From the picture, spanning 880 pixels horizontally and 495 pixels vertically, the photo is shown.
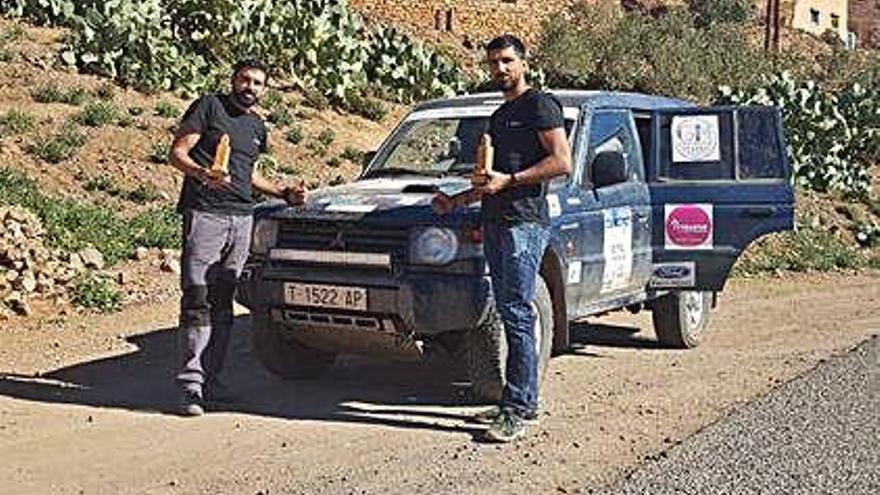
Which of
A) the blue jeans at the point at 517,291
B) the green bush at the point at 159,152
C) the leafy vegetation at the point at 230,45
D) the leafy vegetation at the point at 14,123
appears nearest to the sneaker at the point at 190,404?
the blue jeans at the point at 517,291

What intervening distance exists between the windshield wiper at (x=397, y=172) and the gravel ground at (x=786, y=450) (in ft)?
8.03

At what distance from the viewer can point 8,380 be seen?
26.9ft

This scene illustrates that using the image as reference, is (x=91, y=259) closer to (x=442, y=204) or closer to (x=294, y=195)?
(x=294, y=195)

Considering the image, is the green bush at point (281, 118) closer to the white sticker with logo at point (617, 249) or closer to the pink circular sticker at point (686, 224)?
the pink circular sticker at point (686, 224)

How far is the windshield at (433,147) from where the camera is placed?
8305mm

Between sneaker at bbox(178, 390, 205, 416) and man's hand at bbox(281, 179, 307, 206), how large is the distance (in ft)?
4.14

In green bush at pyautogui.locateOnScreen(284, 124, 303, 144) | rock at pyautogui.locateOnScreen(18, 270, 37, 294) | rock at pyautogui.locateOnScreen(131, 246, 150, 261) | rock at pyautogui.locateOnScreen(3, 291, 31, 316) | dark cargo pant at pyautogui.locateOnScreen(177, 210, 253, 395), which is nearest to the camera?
dark cargo pant at pyautogui.locateOnScreen(177, 210, 253, 395)

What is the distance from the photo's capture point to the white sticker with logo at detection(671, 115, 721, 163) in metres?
9.51

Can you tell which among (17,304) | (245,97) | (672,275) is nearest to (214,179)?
(245,97)

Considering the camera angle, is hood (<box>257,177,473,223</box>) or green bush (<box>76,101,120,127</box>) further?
green bush (<box>76,101,120,127</box>)

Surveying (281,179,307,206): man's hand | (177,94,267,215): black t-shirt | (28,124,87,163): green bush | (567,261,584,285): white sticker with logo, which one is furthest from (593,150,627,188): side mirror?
(28,124,87,163): green bush

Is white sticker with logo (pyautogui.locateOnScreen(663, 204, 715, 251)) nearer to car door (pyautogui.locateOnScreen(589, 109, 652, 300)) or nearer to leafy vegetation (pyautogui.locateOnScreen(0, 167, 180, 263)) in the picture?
car door (pyautogui.locateOnScreen(589, 109, 652, 300))

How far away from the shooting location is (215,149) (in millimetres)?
7223

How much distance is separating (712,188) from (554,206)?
2.08 meters
